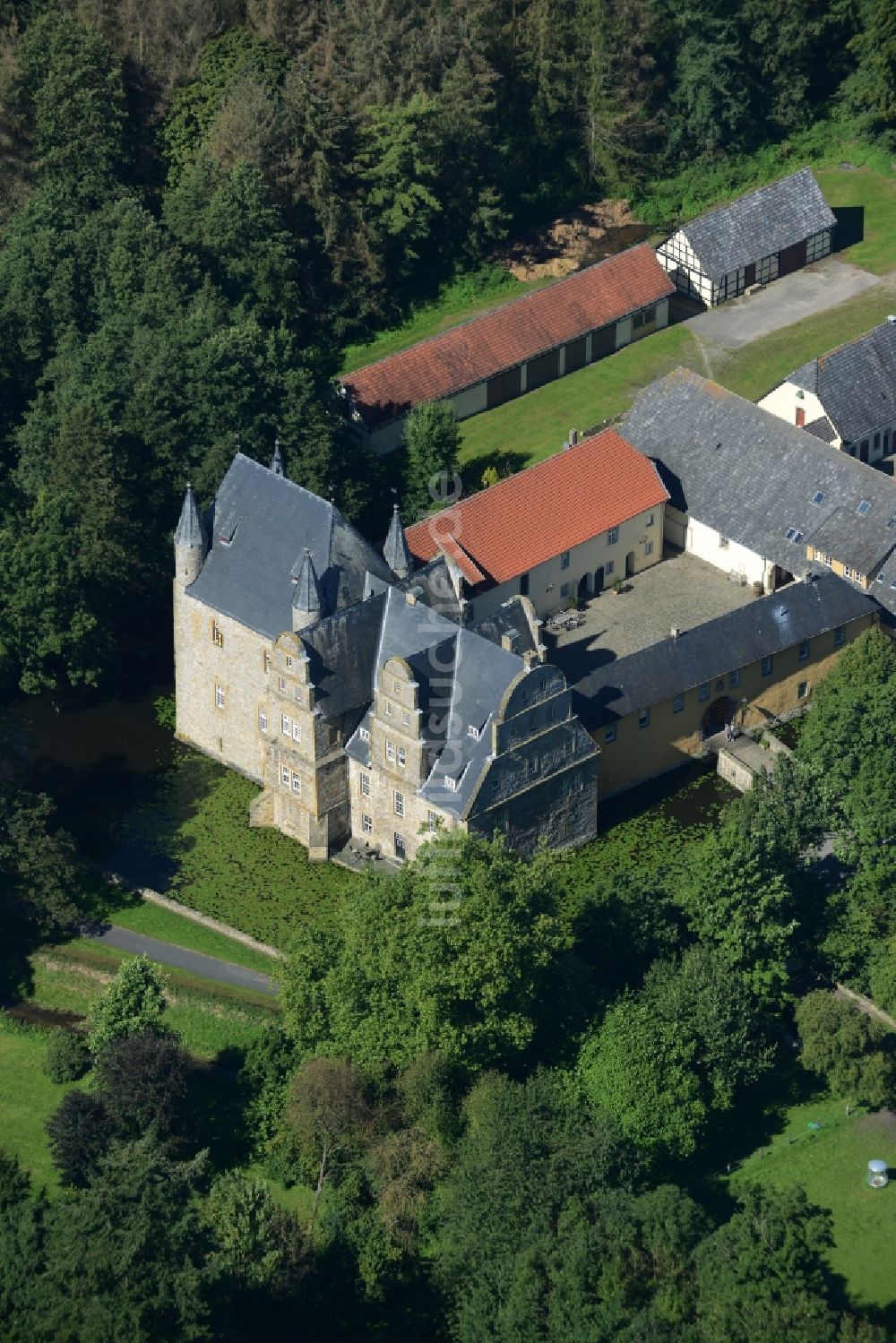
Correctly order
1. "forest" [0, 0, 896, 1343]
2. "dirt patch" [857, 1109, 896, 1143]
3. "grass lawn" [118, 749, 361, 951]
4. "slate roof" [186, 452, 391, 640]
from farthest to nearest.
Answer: "slate roof" [186, 452, 391, 640] → "grass lawn" [118, 749, 361, 951] → "dirt patch" [857, 1109, 896, 1143] → "forest" [0, 0, 896, 1343]

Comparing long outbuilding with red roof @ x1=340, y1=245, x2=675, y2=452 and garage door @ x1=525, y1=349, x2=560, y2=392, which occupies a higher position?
long outbuilding with red roof @ x1=340, y1=245, x2=675, y2=452

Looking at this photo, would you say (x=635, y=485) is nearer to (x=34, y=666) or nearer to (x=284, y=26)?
(x=34, y=666)

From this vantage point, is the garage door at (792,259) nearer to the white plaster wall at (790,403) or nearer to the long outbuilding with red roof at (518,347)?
the long outbuilding with red roof at (518,347)

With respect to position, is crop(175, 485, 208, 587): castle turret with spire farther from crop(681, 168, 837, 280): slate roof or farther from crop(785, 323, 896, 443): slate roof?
crop(681, 168, 837, 280): slate roof

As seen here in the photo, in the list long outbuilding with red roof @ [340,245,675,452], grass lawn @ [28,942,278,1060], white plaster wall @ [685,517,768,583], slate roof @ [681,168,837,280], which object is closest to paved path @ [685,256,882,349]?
slate roof @ [681,168,837,280]

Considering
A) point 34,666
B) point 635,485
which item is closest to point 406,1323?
point 34,666

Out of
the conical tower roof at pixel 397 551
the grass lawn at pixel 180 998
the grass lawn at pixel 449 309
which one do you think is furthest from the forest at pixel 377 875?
the conical tower roof at pixel 397 551

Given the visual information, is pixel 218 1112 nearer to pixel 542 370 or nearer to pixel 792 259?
pixel 542 370
